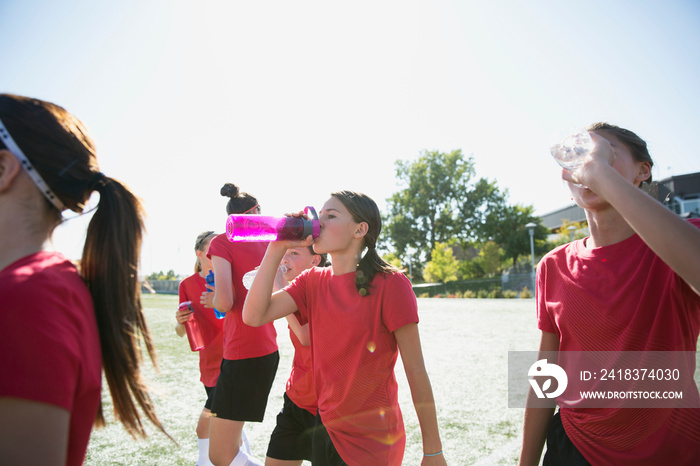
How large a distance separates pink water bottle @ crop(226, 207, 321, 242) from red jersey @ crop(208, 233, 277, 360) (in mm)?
1087

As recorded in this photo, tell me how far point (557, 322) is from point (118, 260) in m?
1.77

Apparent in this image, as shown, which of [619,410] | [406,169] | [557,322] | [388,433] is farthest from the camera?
[406,169]

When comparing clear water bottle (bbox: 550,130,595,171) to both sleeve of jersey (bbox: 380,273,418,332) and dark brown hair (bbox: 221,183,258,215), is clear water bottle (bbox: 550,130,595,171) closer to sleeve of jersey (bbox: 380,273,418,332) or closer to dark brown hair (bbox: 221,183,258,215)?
sleeve of jersey (bbox: 380,273,418,332)

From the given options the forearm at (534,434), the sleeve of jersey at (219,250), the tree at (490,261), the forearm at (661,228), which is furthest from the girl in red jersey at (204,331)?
the tree at (490,261)

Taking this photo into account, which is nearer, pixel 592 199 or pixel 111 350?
pixel 111 350

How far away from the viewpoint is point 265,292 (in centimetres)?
239

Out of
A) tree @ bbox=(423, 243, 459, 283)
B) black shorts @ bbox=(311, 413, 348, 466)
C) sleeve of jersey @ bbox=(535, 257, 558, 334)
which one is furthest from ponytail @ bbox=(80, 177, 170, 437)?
tree @ bbox=(423, 243, 459, 283)

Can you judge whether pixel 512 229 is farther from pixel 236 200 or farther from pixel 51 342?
pixel 51 342

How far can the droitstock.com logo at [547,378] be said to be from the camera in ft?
6.37

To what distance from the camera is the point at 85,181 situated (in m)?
1.37

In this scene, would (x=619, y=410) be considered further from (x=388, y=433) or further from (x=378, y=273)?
(x=378, y=273)

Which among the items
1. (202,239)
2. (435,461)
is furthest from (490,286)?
(435,461)

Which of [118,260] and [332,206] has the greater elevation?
[332,206]

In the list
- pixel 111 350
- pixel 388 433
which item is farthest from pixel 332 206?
pixel 111 350
